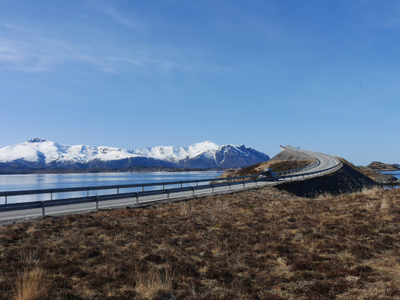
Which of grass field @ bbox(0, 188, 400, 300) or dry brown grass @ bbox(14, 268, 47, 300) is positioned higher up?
dry brown grass @ bbox(14, 268, 47, 300)

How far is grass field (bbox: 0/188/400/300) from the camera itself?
654 cm

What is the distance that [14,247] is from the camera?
9953mm

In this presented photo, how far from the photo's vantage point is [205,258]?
350 inches

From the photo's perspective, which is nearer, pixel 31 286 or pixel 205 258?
pixel 31 286

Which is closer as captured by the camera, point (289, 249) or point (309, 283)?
point (309, 283)

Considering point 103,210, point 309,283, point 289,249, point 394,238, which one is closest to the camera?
point 309,283

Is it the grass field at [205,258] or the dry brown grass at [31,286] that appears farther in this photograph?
Answer: the grass field at [205,258]

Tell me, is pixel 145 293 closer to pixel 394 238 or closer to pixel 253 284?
pixel 253 284

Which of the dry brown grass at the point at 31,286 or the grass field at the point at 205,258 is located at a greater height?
the dry brown grass at the point at 31,286

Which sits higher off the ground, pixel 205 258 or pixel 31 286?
pixel 31 286

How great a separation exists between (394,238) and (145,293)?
8.16 meters

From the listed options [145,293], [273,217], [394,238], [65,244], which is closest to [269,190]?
[273,217]

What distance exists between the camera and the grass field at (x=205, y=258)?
6538mm

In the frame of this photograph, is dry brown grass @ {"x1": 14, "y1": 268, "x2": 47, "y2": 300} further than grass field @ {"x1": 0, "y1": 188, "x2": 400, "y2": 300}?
No
